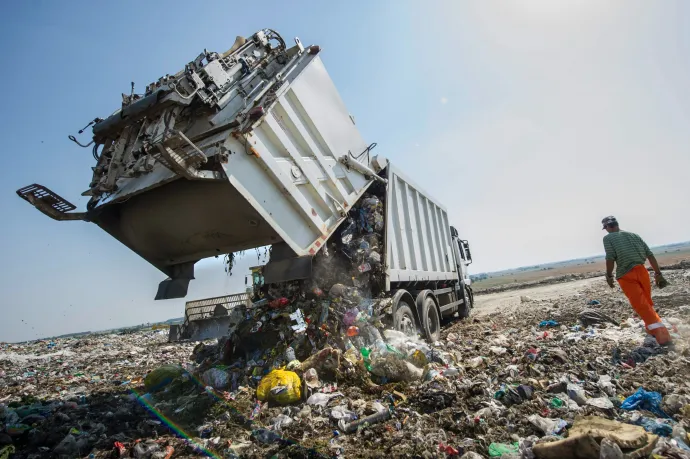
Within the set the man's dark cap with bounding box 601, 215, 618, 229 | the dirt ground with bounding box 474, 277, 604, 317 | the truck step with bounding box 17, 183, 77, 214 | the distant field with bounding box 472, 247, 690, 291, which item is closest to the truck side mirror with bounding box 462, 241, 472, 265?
the dirt ground with bounding box 474, 277, 604, 317

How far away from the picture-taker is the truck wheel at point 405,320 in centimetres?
396

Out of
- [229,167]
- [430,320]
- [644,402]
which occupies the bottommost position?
[644,402]

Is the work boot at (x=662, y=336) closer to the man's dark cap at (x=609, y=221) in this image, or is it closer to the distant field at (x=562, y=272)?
the man's dark cap at (x=609, y=221)

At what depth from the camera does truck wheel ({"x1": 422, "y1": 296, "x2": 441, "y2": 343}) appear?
4.66 metres

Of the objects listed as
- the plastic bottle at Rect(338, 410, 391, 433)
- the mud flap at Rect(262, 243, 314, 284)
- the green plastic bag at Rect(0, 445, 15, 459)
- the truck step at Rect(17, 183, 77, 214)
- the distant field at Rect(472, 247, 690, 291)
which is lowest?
the distant field at Rect(472, 247, 690, 291)

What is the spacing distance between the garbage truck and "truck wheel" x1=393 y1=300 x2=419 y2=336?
24mm

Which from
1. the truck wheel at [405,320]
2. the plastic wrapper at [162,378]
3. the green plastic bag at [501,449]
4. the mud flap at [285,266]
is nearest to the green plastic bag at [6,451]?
the plastic wrapper at [162,378]

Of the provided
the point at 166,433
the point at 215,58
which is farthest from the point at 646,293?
the point at 215,58

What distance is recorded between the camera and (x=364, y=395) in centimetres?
287

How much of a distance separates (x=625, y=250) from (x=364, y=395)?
321 cm

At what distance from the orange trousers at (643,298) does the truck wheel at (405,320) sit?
226 centimetres

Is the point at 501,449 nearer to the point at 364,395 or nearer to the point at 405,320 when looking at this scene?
the point at 364,395

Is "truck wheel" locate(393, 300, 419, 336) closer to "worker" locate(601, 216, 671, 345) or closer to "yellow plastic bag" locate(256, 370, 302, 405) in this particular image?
"yellow plastic bag" locate(256, 370, 302, 405)

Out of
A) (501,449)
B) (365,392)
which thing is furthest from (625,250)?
(365,392)
